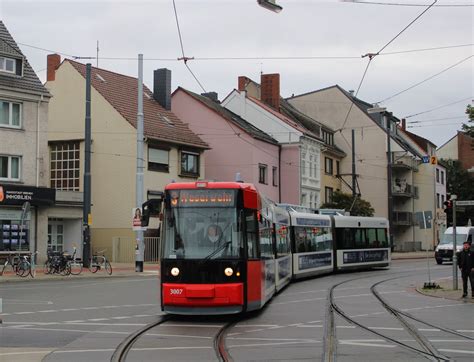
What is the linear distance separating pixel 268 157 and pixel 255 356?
4512cm

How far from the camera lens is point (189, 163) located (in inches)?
1887

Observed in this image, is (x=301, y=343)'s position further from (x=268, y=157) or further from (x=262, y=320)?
(x=268, y=157)

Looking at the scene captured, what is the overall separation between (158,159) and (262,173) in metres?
11.5

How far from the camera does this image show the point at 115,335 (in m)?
12.7

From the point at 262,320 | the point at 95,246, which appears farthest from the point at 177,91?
the point at 262,320

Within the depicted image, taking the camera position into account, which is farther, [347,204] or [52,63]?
[347,204]

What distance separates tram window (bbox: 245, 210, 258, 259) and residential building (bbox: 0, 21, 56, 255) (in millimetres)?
22609

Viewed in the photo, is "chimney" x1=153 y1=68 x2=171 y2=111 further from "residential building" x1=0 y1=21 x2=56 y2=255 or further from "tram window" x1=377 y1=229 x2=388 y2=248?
"tram window" x1=377 y1=229 x2=388 y2=248

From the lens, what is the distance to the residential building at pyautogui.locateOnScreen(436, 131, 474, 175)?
9503 centimetres

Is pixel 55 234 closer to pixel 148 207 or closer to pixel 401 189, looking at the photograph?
pixel 148 207

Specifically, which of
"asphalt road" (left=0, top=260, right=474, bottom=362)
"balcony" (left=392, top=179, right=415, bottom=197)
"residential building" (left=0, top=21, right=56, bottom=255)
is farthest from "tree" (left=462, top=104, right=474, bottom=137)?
"balcony" (left=392, top=179, right=415, bottom=197)

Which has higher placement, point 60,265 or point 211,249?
point 211,249

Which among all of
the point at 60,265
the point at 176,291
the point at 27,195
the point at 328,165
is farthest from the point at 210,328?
the point at 328,165

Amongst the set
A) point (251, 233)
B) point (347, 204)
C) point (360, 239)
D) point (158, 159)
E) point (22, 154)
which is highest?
point (158, 159)
